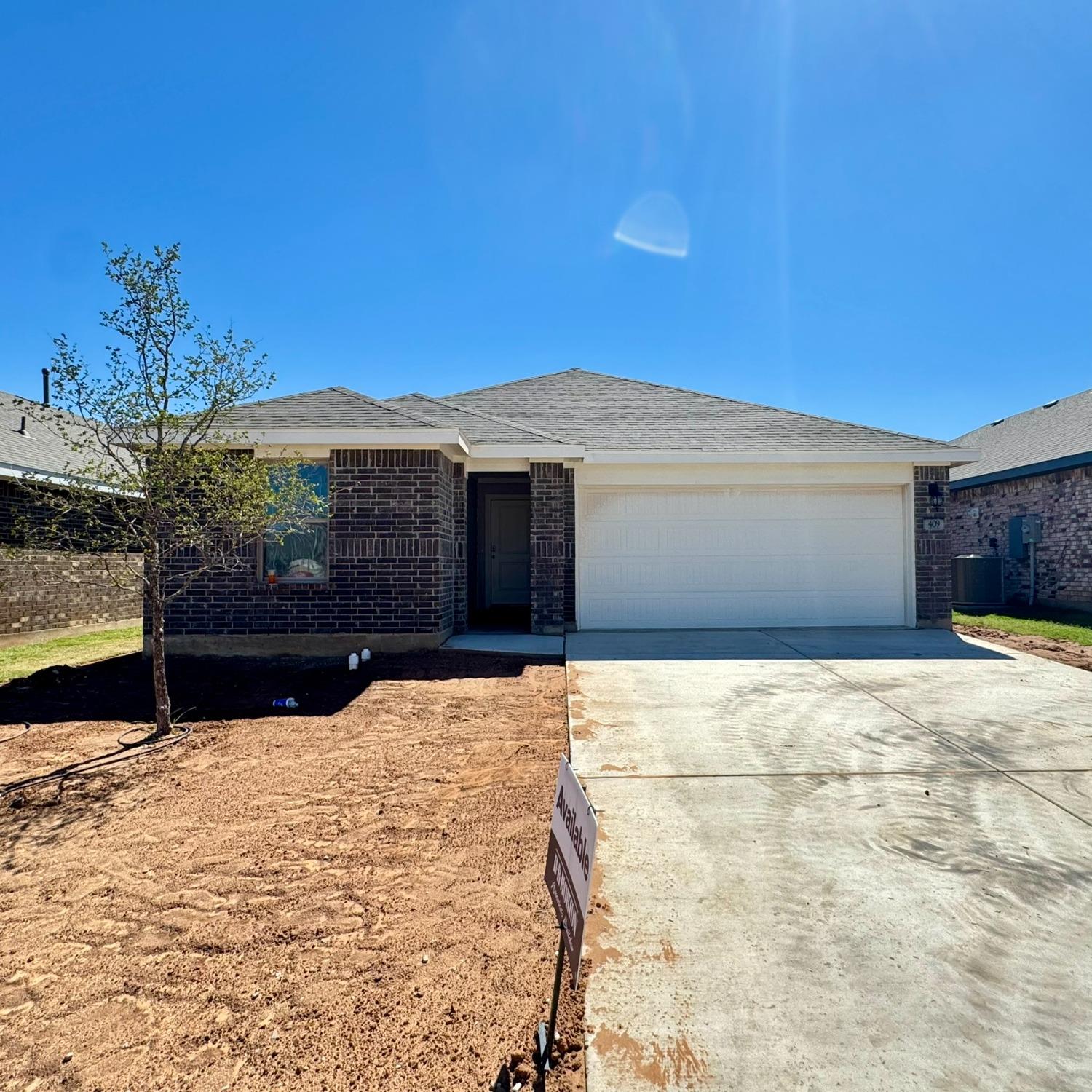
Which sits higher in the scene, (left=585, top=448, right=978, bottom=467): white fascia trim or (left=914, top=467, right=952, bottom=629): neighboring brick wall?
(left=585, top=448, right=978, bottom=467): white fascia trim

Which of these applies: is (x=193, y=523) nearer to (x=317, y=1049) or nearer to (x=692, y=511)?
(x=317, y=1049)

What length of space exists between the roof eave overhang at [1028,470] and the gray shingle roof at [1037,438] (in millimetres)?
64

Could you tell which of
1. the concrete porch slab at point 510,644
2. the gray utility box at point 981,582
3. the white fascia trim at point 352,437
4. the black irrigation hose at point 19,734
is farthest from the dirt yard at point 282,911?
the gray utility box at point 981,582

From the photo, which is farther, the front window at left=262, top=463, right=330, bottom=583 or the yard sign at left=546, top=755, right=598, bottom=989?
the front window at left=262, top=463, right=330, bottom=583

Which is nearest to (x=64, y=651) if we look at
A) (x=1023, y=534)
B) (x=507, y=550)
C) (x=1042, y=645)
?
(x=507, y=550)

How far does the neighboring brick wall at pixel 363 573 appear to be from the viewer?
27.8 ft

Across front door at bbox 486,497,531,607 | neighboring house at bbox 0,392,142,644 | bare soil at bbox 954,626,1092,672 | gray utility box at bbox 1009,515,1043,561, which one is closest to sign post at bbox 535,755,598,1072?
bare soil at bbox 954,626,1092,672

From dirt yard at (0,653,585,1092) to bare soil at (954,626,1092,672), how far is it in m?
7.10

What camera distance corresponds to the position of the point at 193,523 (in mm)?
5824

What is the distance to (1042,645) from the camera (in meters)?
9.21

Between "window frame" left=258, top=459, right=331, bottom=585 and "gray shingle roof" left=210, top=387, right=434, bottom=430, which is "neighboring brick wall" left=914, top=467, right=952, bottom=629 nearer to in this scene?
"gray shingle roof" left=210, top=387, right=434, bottom=430

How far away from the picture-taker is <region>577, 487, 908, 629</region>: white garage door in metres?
10.4

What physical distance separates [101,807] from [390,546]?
4957mm

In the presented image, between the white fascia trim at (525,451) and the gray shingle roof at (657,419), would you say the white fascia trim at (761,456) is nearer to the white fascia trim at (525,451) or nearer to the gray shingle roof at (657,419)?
the gray shingle roof at (657,419)
